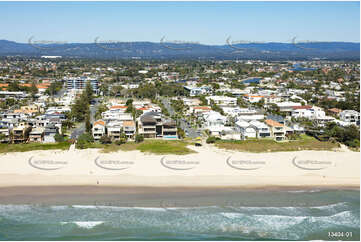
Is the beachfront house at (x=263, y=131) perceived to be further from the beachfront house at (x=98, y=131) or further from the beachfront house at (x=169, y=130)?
the beachfront house at (x=98, y=131)

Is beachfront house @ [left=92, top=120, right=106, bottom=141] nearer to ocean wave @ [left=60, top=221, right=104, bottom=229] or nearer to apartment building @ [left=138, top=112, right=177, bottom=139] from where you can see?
apartment building @ [left=138, top=112, right=177, bottom=139]

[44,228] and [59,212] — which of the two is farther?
[59,212]

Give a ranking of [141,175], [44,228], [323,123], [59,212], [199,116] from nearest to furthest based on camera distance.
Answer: [44,228] → [59,212] → [141,175] → [323,123] → [199,116]

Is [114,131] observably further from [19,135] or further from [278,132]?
[278,132]

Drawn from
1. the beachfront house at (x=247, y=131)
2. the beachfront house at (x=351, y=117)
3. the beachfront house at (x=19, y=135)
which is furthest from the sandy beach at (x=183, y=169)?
the beachfront house at (x=351, y=117)

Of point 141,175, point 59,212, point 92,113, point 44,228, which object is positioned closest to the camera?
point 44,228

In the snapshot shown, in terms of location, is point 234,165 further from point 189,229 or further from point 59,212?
point 59,212

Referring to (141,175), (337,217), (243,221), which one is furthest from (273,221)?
(141,175)
